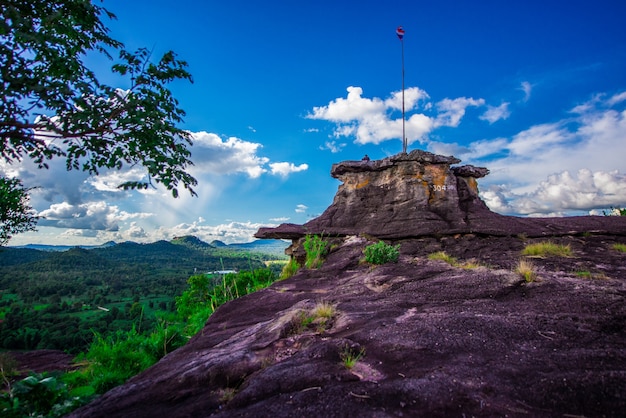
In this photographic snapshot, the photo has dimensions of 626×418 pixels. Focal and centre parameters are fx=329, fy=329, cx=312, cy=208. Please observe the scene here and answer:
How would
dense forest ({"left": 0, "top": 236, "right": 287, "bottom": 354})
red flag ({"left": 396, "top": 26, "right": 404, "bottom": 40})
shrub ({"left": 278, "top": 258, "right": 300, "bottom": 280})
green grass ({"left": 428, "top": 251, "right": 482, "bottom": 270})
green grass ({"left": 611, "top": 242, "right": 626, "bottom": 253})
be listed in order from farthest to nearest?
dense forest ({"left": 0, "top": 236, "right": 287, "bottom": 354}) → red flag ({"left": 396, "top": 26, "right": 404, "bottom": 40}) → shrub ({"left": 278, "top": 258, "right": 300, "bottom": 280}) → green grass ({"left": 611, "top": 242, "right": 626, "bottom": 253}) → green grass ({"left": 428, "top": 251, "right": 482, "bottom": 270})

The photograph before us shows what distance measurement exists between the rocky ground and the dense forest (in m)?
5.50

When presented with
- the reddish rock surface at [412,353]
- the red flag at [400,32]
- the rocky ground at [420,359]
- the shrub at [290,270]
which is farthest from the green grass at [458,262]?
the red flag at [400,32]

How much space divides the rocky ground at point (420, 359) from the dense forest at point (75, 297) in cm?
550

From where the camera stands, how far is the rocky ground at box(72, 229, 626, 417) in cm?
318

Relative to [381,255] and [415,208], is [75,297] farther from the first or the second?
[381,255]

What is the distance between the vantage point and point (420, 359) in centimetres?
412

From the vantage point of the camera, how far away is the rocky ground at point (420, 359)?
10.4 ft

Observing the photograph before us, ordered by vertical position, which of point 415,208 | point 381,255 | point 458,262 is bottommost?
point 458,262

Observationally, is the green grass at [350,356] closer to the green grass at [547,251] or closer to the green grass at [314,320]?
the green grass at [314,320]

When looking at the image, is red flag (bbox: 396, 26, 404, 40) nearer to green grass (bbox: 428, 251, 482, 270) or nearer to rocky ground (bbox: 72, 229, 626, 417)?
green grass (bbox: 428, 251, 482, 270)

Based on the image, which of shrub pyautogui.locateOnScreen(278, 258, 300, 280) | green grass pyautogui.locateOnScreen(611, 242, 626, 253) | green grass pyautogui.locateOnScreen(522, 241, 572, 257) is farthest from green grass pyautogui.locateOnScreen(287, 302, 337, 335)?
green grass pyautogui.locateOnScreen(611, 242, 626, 253)

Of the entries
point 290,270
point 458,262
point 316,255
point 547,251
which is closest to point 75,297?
point 290,270

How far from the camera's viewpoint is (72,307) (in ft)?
254

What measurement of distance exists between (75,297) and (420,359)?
115 meters
